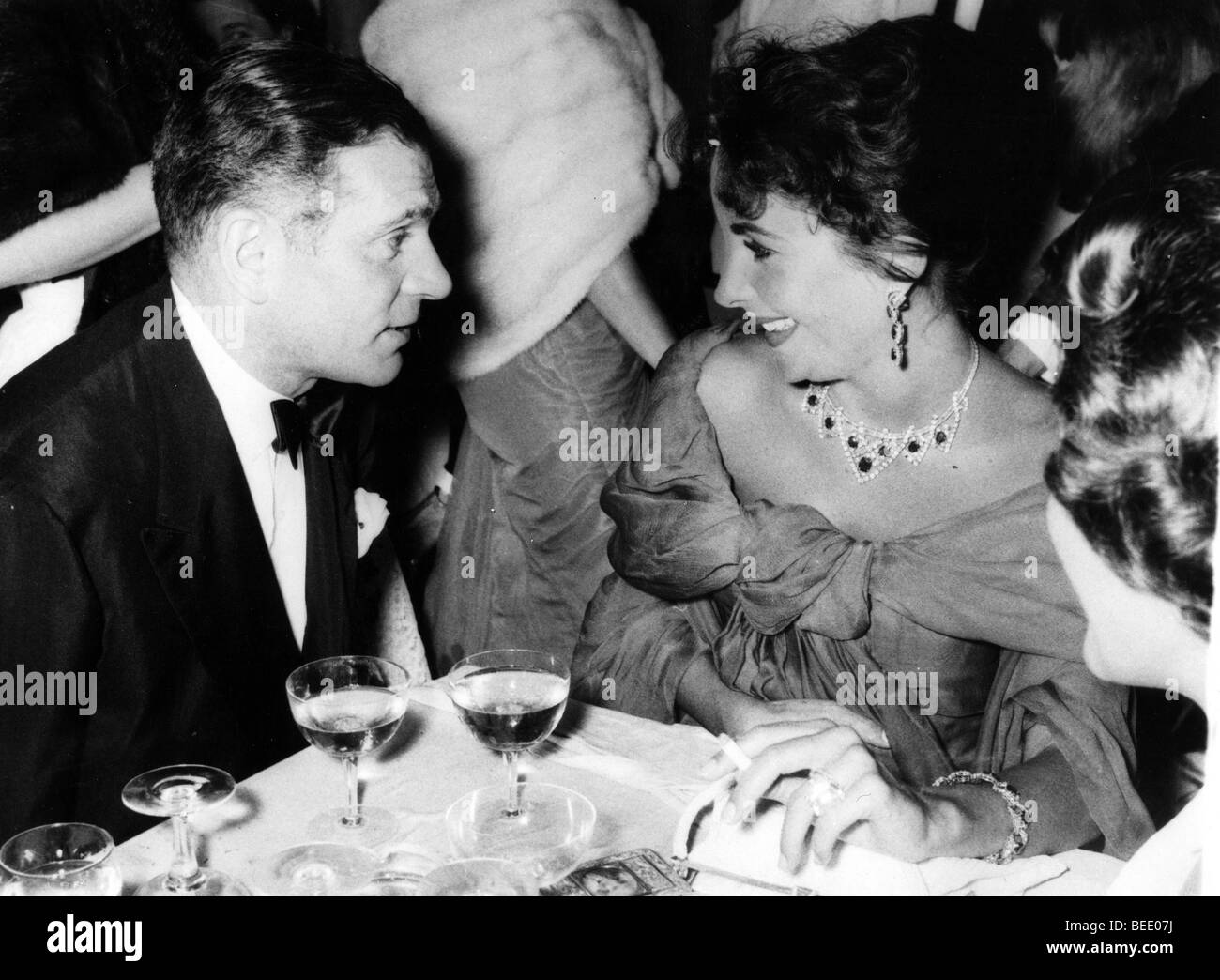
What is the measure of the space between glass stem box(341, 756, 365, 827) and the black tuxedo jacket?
0.47 metres

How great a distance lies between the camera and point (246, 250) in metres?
1.55

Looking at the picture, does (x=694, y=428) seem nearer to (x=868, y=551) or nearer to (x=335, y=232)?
(x=868, y=551)

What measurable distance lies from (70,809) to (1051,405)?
4.44 feet

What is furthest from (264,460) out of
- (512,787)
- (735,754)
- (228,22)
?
(735,754)

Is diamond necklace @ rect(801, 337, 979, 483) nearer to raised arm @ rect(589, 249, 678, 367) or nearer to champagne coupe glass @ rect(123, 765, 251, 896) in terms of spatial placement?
raised arm @ rect(589, 249, 678, 367)

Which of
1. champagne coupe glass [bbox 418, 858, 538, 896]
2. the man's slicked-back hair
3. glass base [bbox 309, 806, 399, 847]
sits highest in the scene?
the man's slicked-back hair

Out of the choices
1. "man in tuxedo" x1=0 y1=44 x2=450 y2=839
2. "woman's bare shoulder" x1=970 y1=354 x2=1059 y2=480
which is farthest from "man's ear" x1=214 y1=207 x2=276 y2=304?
"woman's bare shoulder" x1=970 y1=354 x2=1059 y2=480

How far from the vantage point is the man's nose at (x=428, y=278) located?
1.66 metres

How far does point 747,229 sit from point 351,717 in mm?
842

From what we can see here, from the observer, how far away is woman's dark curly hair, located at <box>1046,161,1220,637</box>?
54.2 inches
